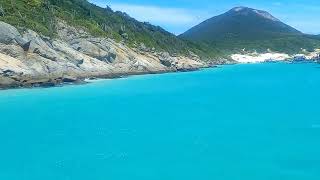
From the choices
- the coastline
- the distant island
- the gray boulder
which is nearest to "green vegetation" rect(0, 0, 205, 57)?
the distant island

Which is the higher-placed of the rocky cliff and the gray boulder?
the gray boulder

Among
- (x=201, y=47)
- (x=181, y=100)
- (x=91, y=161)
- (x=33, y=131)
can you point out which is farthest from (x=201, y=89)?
(x=201, y=47)

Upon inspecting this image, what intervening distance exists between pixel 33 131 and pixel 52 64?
3894 centimetres

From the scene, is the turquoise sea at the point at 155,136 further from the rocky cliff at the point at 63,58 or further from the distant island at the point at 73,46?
the distant island at the point at 73,46

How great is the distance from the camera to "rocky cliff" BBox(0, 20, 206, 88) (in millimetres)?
71619

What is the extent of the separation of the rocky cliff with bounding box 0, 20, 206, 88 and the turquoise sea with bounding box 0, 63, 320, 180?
5.53 m

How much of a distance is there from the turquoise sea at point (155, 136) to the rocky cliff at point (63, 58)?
553 centimetres

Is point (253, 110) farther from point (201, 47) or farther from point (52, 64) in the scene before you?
point (201, 47)

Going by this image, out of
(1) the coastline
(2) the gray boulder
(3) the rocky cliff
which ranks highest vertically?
(2) the gray boulder

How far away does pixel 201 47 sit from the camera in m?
181

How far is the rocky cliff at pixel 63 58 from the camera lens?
71.6m

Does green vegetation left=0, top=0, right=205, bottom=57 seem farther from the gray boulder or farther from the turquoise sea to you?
the turquoise sea

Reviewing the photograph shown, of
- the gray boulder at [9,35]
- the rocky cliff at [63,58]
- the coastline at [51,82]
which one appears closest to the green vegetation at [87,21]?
the rocky cliff at [63,58]

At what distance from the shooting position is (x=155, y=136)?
38.6m
